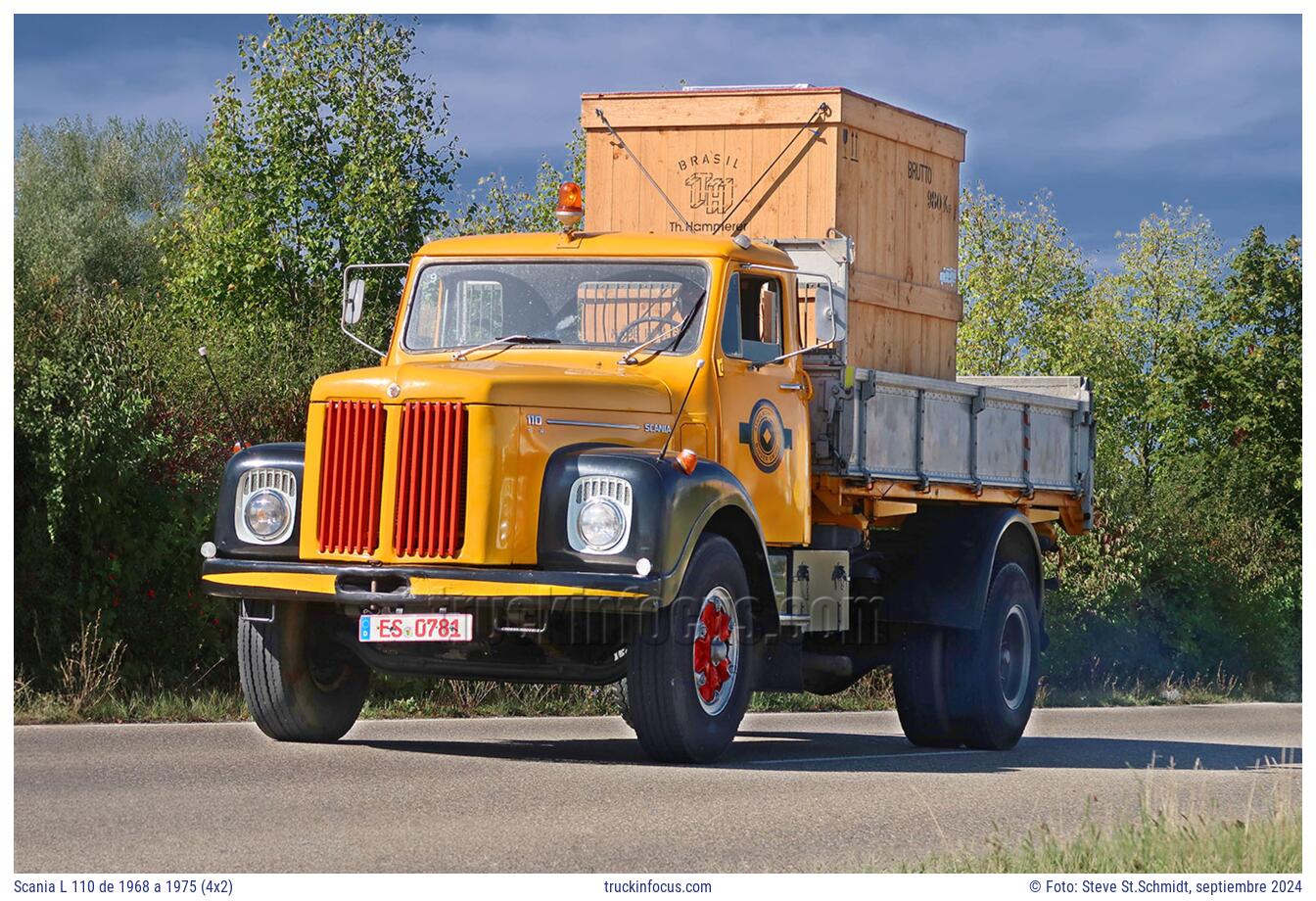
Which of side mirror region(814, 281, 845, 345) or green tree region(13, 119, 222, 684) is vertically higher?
side mirror region(814, 281, 845, 345)

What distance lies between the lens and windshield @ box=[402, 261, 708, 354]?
1306cm

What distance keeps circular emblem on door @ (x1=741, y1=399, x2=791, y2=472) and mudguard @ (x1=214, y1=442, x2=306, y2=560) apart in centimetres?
270

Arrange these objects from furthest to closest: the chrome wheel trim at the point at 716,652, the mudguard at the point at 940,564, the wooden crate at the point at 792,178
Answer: the wooden crate at the point at 792,178 → the mudguard at the point at 940,564 → the chrome wheel trim at the point at 716,652

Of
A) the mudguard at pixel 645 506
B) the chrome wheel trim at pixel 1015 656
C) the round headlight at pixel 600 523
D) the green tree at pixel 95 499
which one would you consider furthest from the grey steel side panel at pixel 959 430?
the green tree at pixel 95 499

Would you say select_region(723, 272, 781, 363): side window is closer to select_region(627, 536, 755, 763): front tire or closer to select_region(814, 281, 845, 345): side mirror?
select_region(814, 281, 845, 345): side mirror

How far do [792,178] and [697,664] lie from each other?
4.87m

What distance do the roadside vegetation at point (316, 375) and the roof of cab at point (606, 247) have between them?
390 cm

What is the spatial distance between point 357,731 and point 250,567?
2973 millimetres

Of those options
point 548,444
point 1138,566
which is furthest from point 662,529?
point 1138,566

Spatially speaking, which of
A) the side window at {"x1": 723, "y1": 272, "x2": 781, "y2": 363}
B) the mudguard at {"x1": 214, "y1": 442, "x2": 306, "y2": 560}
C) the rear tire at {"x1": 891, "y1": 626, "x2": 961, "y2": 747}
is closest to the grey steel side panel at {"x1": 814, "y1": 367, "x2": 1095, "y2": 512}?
the side window at {"x1": 723, "y1": 272, "x2": 781, "y2": 363}

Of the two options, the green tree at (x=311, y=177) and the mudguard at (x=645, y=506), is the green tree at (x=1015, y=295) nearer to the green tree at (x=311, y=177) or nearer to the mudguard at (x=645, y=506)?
the green tree at (x=311, y=177)

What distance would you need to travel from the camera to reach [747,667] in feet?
40.5

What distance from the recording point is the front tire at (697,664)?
11.6 meters

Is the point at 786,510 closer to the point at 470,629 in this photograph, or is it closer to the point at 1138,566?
the point at 470,629
